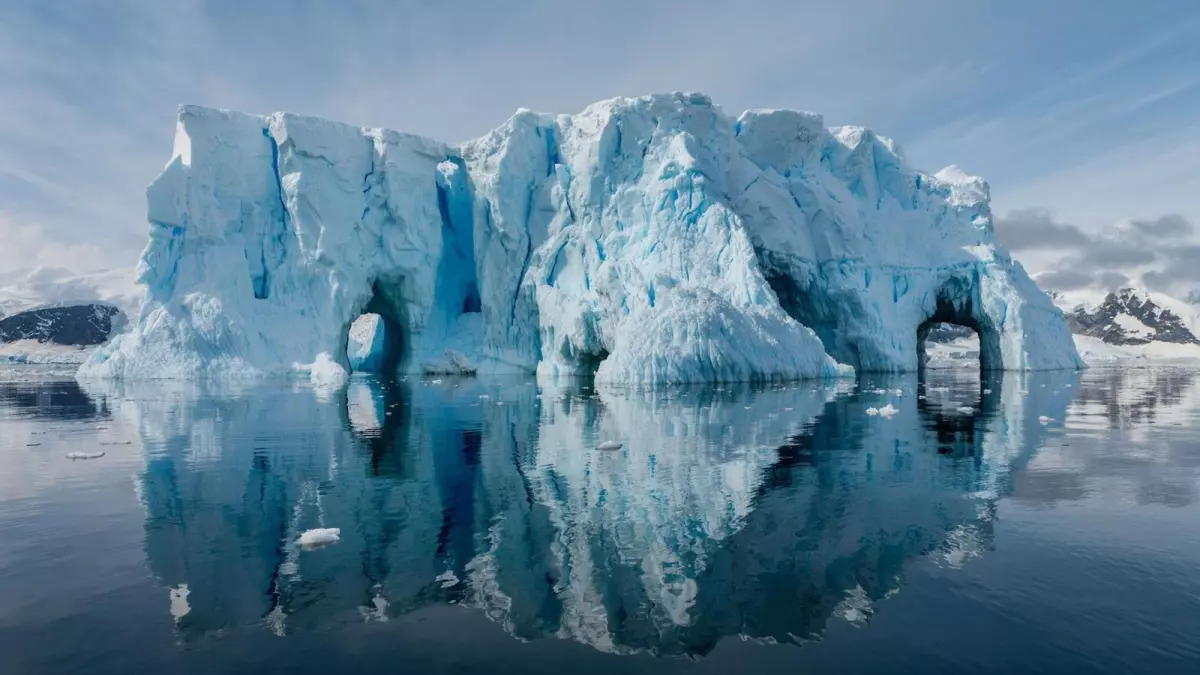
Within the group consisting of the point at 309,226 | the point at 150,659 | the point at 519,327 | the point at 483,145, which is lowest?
the point at 150,659

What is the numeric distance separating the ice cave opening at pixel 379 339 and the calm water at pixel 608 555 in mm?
24005

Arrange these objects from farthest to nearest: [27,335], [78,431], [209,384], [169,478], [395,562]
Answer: [27,335] → [209,384] → [78,431] → [169,478] → [395,562]

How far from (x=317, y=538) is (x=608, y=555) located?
209cm

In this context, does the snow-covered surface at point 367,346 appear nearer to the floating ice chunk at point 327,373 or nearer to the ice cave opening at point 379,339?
the ice cave opening at point 379,339

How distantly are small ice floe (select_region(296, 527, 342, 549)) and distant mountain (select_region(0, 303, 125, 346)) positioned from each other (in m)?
84.2

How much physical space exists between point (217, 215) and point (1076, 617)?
107 ft

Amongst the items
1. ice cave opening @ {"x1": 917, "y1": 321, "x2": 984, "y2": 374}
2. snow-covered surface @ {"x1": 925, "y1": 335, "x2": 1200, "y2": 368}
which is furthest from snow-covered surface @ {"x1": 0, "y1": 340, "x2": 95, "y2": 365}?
ice cave opening @ {"x1": 917, "y1": 321, "x2": 984, "y2": 374}

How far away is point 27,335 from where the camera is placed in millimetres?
77125

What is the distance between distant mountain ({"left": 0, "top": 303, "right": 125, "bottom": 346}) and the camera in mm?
76688

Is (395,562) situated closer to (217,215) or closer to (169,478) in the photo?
(169,478)

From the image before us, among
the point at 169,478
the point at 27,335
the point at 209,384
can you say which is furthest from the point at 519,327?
the point at 27,335

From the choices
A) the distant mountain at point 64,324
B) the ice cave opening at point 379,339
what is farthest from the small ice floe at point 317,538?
the distant mountain at point 64,324

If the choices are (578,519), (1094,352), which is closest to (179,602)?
(578,519)

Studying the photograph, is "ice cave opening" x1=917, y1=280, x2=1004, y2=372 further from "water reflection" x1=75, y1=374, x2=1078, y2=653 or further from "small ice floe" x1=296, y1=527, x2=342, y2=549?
"small ice floe" x1=296, y1=527, x2=342, y2=549
